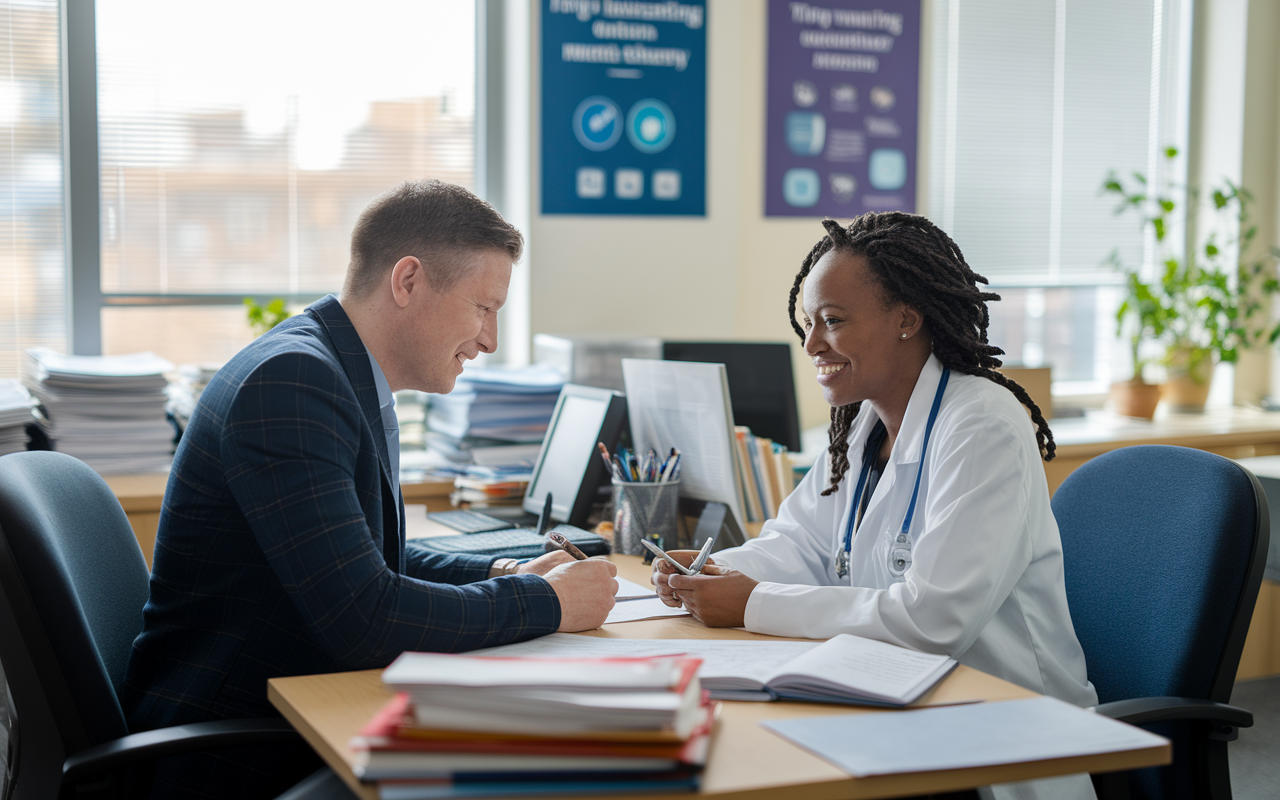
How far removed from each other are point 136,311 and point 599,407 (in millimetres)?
1558

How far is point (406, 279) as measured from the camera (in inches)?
58.4

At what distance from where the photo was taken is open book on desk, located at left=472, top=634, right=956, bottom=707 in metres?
1.15

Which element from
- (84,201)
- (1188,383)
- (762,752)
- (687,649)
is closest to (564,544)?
(687,649)

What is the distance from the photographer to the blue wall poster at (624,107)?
10.4ft

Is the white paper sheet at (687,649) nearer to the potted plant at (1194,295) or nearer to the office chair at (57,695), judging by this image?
the office chair at (57,695)

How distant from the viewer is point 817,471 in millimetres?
1874

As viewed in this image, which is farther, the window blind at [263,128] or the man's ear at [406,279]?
the window blind at [263,128]

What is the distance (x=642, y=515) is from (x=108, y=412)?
137cm

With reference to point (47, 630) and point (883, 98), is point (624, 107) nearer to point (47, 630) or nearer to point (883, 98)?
point (883, 98)

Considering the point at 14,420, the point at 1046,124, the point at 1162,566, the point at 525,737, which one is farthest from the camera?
the point at 1046,124

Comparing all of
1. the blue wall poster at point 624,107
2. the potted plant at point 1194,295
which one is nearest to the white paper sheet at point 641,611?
the blue wall poster at point 624,107

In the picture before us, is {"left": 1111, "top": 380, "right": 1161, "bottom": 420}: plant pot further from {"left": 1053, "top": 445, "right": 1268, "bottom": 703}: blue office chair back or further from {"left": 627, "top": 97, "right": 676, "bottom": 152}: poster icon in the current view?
{"left": 1053, "top": 445, "right": 1268, "bottom": 703}: blue office chair back

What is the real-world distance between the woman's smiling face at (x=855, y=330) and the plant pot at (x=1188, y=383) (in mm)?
2911

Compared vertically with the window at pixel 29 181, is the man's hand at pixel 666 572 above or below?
below
